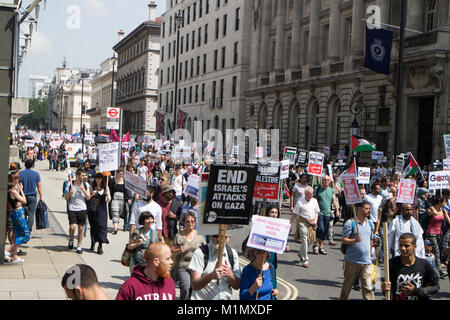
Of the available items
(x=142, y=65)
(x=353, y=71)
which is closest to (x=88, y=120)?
(x=142, y=65)

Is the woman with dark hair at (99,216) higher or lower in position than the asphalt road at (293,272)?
higher

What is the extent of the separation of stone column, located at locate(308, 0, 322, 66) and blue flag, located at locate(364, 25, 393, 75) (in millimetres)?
18348

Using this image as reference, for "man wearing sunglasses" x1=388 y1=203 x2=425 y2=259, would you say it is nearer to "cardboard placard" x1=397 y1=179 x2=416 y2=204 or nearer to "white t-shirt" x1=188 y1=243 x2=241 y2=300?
"cardboard placard" x1=397 y1=179 x2=416 y2=204

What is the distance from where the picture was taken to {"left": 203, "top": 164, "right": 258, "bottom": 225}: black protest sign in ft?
21.5

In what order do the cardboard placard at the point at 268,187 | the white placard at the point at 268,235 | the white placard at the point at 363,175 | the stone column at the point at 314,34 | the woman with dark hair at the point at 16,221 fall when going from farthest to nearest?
the stone column at the point at 314,34, the white placard at the point at 363,175, the woman with dark hair at the point at 16,221, the cardboard placard at the point at 268,187, the white placard at the point at 268,235

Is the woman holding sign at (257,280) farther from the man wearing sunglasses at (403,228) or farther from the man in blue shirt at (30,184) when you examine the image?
the man in blue shirt at (30,184)

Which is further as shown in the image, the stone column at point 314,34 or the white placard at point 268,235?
the stone column at point 314,34

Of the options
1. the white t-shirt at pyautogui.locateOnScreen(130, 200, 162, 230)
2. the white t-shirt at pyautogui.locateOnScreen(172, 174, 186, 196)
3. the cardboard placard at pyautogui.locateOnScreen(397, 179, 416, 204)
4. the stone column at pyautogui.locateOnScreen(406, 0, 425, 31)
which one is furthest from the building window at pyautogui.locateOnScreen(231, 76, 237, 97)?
the white t-shirt at pyautogui.locateOnScreen(130, 200, 162, 230)

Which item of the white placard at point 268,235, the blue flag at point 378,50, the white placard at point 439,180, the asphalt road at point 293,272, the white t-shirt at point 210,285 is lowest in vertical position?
the asphalt road at point 293,272

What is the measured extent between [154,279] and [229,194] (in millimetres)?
1652

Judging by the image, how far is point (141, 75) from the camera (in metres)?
98.0

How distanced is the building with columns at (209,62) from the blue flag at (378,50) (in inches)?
1235

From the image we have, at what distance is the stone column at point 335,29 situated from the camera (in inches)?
1687

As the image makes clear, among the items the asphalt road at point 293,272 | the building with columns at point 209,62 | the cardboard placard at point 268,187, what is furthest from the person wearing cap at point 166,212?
the building with columns at point 209,62
